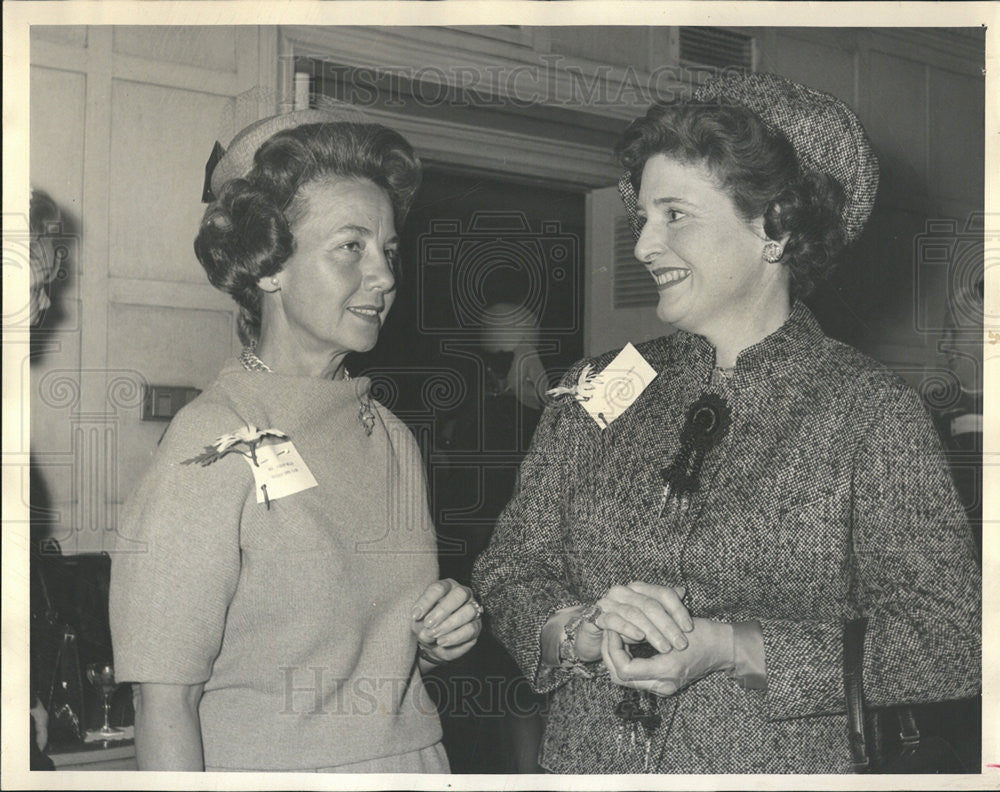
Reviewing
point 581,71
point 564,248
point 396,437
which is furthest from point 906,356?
point 396,437

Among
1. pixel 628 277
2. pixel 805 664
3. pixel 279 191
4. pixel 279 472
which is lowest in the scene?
pixel 805 664

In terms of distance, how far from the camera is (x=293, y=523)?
1.29 m

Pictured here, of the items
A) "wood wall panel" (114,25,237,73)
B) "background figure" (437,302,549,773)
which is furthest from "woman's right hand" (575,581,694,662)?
"wood wall panel" (114,25,237,73)

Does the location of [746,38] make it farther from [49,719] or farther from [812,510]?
[49,719]

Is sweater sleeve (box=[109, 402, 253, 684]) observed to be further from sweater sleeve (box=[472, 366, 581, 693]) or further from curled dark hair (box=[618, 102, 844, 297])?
curled dark hair (box=[618, 102, 844, 297])

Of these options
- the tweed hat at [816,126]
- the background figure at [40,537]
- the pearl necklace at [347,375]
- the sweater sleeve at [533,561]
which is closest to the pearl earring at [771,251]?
the tweed hat at [816,126]

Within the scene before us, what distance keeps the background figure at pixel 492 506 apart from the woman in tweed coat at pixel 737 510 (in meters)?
0.05

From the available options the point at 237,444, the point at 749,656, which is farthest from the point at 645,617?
the point at 237,444

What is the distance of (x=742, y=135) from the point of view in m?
1.34

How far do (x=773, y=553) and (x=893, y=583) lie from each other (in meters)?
0.16

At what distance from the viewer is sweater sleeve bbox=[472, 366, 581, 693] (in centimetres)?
135

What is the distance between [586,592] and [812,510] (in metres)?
0.33

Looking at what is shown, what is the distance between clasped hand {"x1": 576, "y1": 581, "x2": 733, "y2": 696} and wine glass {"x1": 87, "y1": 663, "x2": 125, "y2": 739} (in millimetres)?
755

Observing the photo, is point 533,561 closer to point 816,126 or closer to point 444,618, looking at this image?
point 444,618
